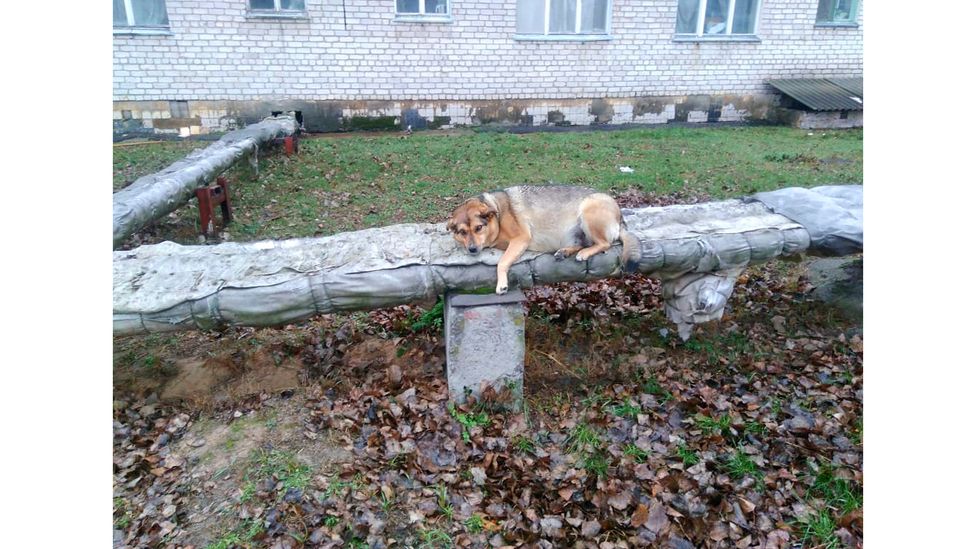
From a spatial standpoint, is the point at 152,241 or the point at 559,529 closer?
the point at 559,529

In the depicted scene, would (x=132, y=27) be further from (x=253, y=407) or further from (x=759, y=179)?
(x=759, y=179)

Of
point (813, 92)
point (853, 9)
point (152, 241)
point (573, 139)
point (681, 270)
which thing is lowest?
point (152, 241)

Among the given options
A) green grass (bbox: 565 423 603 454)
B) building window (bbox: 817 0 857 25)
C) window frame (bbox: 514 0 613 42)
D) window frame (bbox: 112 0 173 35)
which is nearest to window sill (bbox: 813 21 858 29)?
building window (bbox: 817 0 857 25)

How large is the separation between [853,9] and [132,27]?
1707cm

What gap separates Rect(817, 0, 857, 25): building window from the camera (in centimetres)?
1449

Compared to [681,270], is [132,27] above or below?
above

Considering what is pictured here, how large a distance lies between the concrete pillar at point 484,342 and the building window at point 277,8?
1086 centimetres

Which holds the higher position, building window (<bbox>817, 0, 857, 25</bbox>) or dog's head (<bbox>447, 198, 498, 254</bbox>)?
building window (<bbox>817, 0, 857, 25</bbox>)

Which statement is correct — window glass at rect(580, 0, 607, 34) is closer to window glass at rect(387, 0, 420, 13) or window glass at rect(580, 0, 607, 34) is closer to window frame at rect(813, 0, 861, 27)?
window glass at rect(387, 0, 420, 13)

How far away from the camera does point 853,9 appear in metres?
14.6

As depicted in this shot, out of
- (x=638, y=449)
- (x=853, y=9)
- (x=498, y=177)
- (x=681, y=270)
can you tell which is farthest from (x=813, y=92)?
(x=638, y=449)

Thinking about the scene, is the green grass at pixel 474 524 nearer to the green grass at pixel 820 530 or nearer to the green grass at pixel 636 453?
the green grass at pixel 636 453

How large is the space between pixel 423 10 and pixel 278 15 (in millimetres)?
3106

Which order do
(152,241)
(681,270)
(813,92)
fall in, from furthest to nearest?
(813,92), (152,241), (681,270)
